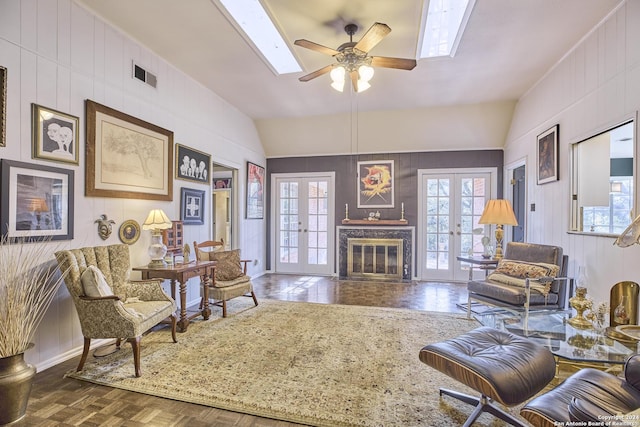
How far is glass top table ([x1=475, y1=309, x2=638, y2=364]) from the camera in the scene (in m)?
1.89

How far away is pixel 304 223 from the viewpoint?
21.5 feet

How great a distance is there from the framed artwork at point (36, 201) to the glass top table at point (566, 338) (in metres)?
3.61

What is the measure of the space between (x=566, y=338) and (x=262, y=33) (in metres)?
3.76

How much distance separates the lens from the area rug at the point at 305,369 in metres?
1.95

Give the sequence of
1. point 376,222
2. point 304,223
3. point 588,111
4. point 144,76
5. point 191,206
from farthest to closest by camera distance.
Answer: point 304,223, point 376,222, point 191,206, point 144,76, point 588,111

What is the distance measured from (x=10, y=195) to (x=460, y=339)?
3.28 metres

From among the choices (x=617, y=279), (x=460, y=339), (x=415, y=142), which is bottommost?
(x=460, y=339)

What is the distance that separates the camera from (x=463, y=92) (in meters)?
4.59

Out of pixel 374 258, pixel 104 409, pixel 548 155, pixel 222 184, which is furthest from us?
pixel 222 184

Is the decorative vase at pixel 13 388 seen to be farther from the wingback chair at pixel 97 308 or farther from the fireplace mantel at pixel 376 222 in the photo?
the fireplace mantel at pixel 376 222

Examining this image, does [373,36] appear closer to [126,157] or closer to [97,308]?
[126,157]

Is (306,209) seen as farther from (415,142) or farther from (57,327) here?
(57,327)

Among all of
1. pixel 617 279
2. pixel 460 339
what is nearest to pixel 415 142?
pixel 617 279

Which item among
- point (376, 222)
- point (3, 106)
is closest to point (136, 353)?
point (3, 106)
